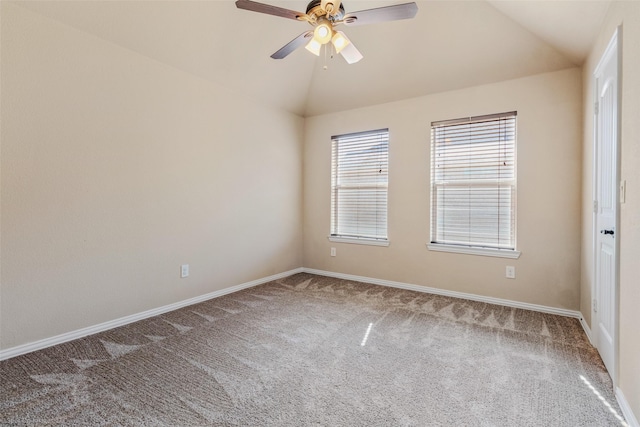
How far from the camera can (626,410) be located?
5.02 feet

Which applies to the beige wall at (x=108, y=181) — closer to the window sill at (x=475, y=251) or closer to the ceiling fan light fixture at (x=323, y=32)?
the ceiling fan light fixture at (x=323, y=32)

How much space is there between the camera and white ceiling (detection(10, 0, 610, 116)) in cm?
238

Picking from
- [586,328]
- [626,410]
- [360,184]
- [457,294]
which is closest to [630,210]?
[626,410]

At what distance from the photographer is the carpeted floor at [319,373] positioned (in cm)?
155

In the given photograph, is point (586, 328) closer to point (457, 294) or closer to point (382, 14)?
point (457, 294)

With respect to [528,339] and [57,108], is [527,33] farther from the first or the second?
[57,108]

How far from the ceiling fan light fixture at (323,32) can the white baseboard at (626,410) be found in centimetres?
272

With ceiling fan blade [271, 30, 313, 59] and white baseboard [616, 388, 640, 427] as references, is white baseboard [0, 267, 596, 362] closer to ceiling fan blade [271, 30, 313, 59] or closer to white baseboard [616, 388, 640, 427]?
white baseboard [616, 388, 640, 427]

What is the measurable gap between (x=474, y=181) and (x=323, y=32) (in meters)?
2.37

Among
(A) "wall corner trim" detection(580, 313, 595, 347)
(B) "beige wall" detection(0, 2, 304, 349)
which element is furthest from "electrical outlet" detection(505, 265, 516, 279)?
(B) "beige wall" detection(0, 2, 304, 349)

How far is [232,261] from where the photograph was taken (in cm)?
366

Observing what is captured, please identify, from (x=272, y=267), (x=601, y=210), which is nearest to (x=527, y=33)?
(x=601, y=210)

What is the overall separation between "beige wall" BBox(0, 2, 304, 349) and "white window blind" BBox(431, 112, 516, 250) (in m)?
2.35

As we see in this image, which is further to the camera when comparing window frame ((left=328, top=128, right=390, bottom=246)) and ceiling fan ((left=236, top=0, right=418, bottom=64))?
window frame ((left=328, top=128, right=390, bottom=246))
